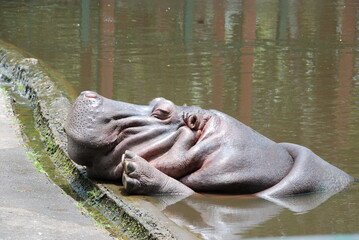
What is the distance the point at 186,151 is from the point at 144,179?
1.41 feet

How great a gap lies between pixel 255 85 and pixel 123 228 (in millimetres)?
4821

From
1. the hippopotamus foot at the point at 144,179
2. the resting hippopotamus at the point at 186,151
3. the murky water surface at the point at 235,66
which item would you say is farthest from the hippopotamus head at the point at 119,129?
the murky water surface at the point at 235,66

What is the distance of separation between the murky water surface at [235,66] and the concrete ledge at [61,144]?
285 millimetres

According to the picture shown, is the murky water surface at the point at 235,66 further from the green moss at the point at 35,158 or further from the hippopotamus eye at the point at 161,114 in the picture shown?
the green moss at the point at 35,158

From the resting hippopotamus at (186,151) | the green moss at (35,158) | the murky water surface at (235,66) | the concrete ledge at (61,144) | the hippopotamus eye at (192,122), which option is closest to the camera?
the concrete ledge at (61,144)

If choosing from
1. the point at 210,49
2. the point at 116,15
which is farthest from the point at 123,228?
the point at 116,15

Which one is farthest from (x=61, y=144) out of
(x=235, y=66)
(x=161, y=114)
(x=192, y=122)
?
(x=235, y=66)

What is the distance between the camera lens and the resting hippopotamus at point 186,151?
604 cm

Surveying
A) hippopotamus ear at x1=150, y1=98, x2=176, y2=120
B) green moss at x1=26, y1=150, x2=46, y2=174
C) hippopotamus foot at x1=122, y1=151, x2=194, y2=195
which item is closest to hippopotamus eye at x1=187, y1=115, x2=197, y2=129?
hippopotamus ear at x1=150, y1=98, x2=176, y2=120

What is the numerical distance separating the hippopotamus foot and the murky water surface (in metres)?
0.19

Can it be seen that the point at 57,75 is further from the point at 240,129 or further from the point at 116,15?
the point at 116,15

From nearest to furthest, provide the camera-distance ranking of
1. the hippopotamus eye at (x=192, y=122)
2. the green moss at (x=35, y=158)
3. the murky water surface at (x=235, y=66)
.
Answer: the murky water surface at (x=235, y=66), the hippopotamus eye at (x=192, y=122), the green moss at (x=35, y=158)

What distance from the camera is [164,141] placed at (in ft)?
20.1

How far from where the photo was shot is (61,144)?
7.41 meters
